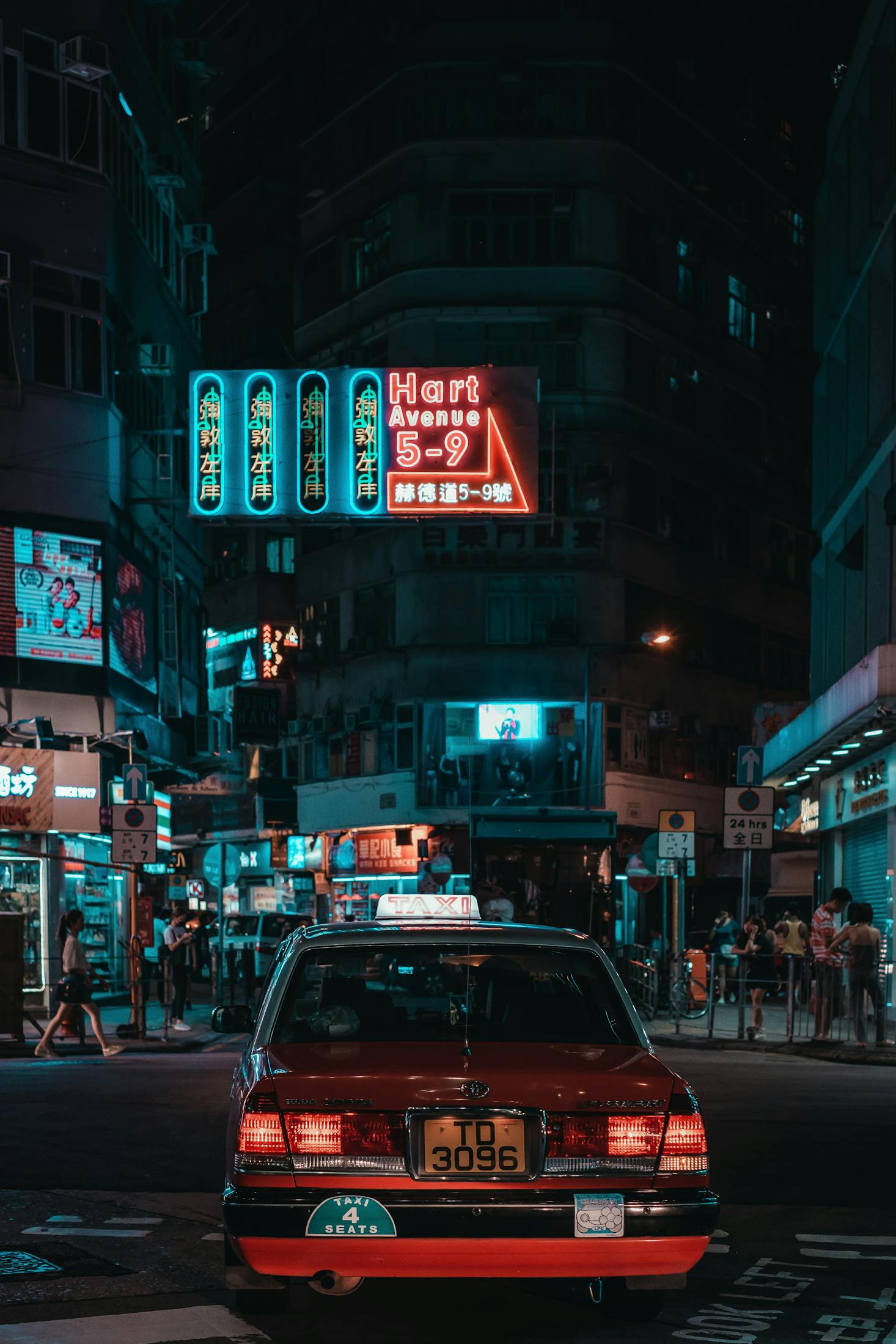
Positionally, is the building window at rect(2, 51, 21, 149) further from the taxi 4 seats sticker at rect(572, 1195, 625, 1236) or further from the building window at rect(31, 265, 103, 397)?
the taxi 4 seats sticker at rect(572, 1195, 625, 1236)

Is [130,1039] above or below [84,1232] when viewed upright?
below

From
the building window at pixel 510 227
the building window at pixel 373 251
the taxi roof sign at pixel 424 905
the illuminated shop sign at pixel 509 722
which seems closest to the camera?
the taxi roof sign at pixel 424 905

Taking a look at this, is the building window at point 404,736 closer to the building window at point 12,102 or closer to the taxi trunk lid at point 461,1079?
the building window at point 12,102

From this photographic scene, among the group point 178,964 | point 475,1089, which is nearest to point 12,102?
point 178,964

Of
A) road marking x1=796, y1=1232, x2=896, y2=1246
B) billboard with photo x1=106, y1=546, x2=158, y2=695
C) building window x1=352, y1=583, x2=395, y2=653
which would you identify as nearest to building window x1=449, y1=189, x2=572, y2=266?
building window x1=352, y1=583, x2=395, y2=653

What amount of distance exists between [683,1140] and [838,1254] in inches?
102

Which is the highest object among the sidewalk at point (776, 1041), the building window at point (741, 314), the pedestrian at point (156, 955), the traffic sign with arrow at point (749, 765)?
the building window at point (741, 314)

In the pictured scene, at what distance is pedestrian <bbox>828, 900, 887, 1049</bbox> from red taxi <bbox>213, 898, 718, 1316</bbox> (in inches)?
659

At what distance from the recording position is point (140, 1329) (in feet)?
23.1

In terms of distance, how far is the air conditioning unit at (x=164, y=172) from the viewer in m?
39.0

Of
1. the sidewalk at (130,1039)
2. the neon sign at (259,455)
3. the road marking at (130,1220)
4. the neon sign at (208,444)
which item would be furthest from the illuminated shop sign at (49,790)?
the road marking at (130,1220)

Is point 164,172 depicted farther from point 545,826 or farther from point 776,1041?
point 776,1041

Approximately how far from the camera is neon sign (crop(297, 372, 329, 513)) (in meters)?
39.6

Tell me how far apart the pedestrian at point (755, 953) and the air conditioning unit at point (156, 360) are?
1532 centimetres
